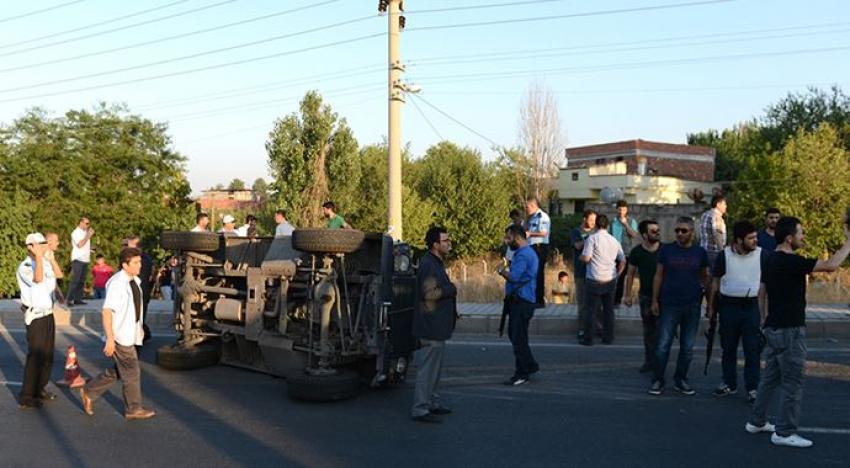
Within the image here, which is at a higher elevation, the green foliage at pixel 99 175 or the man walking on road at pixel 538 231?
the green foliage at pixel 99 175

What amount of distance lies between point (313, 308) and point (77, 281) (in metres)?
8.84

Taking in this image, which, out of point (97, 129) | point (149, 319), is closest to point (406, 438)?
point (149, 319)

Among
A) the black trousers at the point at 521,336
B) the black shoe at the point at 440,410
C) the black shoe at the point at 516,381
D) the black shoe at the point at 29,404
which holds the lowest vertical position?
the black shoe at the point at 29,404

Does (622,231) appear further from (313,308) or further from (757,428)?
(313,308)

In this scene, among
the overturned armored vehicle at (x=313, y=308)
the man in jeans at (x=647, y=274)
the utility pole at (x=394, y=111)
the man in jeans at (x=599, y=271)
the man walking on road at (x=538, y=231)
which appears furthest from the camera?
the utility pole at (x=394, y=111)

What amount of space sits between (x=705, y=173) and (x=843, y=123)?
16.6 m

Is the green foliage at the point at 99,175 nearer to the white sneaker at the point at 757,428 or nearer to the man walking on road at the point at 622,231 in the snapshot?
the man walking on road at the point at 622,231

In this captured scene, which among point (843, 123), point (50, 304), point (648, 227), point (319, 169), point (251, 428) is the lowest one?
point (251, 428)

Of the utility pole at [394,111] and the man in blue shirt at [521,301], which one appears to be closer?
the man in blue shirt at [521,301]

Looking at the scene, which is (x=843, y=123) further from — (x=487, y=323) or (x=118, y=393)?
(x=118, y=393)

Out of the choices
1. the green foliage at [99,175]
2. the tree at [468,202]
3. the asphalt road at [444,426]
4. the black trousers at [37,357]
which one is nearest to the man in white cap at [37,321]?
the black trousers at [37,357]

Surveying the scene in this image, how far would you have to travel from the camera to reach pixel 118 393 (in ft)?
26.1

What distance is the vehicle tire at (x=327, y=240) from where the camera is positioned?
23.3ft

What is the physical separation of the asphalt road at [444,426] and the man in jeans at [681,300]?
269 millimetres
